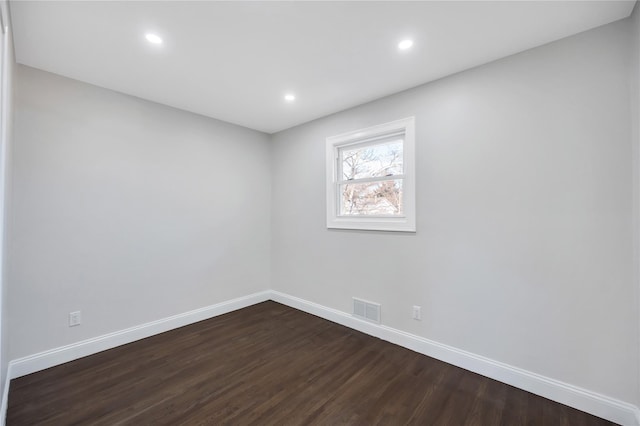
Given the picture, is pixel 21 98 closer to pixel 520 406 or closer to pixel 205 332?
pixel 205 332

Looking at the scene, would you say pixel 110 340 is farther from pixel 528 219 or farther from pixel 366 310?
pixel 528 219

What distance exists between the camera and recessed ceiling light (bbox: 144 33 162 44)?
192 cm

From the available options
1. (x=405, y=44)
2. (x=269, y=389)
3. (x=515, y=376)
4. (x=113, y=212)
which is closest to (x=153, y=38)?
(x=113, y=212)

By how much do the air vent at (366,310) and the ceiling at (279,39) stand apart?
7.47ft

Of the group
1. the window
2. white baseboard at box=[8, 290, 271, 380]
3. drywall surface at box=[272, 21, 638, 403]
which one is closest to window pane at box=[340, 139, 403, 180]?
the window

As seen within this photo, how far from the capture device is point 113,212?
275cm

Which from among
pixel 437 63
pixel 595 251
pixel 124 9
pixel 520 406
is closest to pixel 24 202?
pixel 124 9

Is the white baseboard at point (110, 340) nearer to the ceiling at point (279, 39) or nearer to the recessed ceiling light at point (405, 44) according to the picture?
the ceiling at point (279, 39)

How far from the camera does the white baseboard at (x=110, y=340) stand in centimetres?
227

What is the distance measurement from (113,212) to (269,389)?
7.44 ft

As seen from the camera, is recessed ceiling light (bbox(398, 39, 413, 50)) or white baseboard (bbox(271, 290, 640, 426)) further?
recessed ceiling light (bbox(398, 39, 413, 50))

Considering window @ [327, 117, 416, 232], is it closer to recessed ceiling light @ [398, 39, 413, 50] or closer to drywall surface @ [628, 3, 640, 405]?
recessed ceiling light @ [398, 39, 413, 50]

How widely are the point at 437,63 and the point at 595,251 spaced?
181 cm

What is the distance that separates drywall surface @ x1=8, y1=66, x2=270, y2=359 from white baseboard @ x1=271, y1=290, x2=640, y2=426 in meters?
2.02
